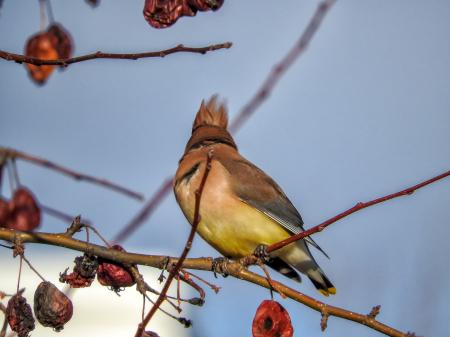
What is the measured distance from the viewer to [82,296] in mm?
8594

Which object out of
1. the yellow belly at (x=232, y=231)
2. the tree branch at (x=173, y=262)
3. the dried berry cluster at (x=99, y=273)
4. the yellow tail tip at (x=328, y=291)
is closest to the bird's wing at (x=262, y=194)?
the yellow belly at (x=232, y=231)

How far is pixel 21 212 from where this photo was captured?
8.17 ft

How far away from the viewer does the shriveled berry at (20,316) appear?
2.45 meters

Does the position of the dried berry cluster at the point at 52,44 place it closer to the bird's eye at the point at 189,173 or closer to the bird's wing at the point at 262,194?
the bird's eye at the point at 189,173

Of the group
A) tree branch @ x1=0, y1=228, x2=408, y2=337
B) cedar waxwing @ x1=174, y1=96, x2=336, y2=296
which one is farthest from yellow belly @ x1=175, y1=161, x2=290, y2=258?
tree branch @ x1=0, y1=228, x2=408, y2=337

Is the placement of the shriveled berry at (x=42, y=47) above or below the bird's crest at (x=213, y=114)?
below

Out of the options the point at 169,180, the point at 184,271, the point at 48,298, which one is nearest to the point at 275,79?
the point at 169,180

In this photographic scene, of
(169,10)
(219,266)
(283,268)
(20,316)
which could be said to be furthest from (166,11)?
(283,268)

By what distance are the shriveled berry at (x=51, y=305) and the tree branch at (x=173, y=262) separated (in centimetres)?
13

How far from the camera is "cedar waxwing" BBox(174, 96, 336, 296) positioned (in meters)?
3.70

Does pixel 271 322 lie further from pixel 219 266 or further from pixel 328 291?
pixel 328 291

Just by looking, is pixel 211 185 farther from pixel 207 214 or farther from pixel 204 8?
pixel 204 8

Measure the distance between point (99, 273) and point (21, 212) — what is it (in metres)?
0.39

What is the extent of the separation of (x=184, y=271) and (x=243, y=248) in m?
1.06
